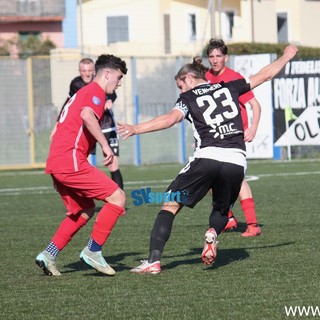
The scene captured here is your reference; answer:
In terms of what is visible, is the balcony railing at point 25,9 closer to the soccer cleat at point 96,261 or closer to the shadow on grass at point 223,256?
the shadow on grass at point 223,256

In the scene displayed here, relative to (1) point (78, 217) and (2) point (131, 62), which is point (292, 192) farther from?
(2) point (131, 62)

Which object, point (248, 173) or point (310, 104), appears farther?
point (310, 104)

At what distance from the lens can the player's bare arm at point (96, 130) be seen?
26.0ft

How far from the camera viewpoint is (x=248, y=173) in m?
19.7

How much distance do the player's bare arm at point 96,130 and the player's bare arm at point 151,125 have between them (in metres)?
0.20

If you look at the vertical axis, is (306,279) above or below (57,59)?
below

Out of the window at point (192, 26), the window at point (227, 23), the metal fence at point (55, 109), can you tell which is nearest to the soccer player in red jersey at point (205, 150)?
the metal fence at point (55, 109)

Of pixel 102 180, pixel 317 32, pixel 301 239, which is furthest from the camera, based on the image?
pixel 317 32

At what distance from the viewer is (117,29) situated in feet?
145

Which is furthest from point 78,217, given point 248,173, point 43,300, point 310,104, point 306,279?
point 310,104

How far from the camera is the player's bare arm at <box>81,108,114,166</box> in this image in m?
7.91

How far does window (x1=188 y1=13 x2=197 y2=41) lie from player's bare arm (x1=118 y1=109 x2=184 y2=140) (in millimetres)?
34266

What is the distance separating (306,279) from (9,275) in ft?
7.97

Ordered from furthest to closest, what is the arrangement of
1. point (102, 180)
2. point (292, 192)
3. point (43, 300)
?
1. point (292, 192)
2. point (102, 180)
3. point (43, 300)
